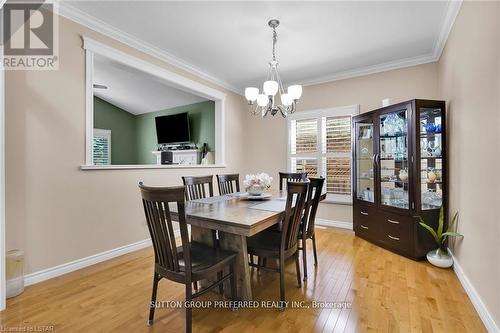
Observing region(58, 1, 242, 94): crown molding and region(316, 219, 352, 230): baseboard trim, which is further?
region(316, 219, 352, 230): baseboard trim

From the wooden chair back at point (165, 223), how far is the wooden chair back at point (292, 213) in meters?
0.79

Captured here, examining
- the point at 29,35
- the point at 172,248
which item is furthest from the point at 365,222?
the point at 29,35

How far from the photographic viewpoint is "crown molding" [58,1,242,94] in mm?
2451

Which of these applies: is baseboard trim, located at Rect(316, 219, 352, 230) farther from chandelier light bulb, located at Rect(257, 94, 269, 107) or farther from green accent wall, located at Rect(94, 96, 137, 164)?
green accent wall, located at Rect(94, 96, 137, 164)

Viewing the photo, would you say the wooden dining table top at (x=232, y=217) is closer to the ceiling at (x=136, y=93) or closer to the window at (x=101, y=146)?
the ceiling at (x=136, y=93)

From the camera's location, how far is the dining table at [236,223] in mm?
1647

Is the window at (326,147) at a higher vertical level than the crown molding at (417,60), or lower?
lower

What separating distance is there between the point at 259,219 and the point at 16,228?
7.26 feet

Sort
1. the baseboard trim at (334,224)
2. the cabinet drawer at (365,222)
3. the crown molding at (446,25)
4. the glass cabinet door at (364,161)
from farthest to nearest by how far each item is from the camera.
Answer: the baseboard trim at (334,224) → the glass cabinet door at (364,161) → the cabinet drawer at (365,222) → the crown molding at (446,25)

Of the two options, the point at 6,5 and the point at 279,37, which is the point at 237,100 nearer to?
the point at 279,37

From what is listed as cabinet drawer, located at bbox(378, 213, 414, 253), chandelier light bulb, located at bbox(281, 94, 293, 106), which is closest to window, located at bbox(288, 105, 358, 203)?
cabinet drawer, located at bbox(378, 213, 414, 253)

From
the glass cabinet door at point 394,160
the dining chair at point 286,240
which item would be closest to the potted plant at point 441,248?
the glass cabinet door at point 394,160

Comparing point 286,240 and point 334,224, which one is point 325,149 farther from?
point 286,240

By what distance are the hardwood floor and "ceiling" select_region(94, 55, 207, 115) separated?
3491mm
